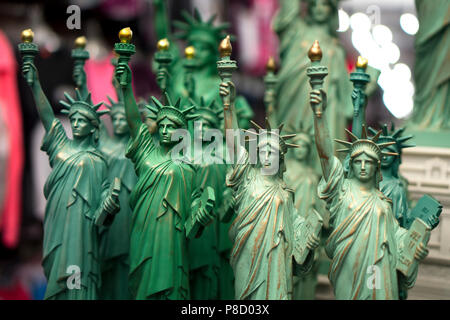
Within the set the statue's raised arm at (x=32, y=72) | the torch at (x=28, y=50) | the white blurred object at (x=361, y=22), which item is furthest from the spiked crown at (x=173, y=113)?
the white blurred object at (x=361, y=22)

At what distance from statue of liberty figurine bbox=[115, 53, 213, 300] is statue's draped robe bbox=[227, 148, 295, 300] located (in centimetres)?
34

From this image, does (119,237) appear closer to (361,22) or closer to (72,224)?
(72,224)

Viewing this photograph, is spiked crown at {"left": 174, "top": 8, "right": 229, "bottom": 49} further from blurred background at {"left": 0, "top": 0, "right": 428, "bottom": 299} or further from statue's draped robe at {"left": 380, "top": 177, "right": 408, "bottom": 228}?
statue's draped robe at {"left": 380, "top": 177, "right": 408, "bottom": 228}

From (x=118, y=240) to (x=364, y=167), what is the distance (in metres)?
2.14

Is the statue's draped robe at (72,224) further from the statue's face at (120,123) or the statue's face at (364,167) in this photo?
the statue's face at (364,167)

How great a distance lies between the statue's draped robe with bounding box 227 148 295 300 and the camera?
585 centimetres

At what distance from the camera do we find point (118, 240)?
6895 millimetres

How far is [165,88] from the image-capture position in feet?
23.9

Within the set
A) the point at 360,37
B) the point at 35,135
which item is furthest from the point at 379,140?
the point at 35,135

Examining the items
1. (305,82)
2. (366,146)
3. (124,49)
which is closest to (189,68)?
(305,82)

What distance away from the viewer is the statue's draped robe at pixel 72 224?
6367 mm

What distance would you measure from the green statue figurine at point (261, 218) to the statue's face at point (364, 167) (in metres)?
0.51
